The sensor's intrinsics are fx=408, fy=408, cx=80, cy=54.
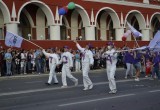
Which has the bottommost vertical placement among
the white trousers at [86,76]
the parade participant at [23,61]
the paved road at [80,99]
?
the paved road at [80,99]

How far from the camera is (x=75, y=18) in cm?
4141

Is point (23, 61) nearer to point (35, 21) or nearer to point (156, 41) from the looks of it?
point (35, 21)

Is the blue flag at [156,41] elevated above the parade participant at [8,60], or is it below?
above

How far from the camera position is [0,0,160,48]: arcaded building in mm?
32500

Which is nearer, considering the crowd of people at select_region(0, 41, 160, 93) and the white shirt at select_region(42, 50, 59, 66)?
the crowd of people at select_region(0, 41, 160, 93)

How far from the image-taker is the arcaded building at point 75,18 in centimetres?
3250

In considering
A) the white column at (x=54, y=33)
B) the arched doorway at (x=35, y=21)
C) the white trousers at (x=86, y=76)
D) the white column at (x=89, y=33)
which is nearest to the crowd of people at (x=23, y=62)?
the white column at (x=54, y=33)

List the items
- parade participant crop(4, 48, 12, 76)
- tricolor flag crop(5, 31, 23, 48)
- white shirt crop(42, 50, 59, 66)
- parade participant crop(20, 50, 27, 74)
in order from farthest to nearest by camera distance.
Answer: parade participant crop(20, 50, 27, 74) < parade participant crop(4, 48, 12, 76) < white shirt crop(42, 50, 59, 66) < tricolor flag crop(5, 31, 23, 48)

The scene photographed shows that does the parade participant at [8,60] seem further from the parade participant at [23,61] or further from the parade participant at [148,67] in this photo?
the parade participant at [148,67]

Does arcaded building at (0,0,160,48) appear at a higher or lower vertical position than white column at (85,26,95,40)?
higher

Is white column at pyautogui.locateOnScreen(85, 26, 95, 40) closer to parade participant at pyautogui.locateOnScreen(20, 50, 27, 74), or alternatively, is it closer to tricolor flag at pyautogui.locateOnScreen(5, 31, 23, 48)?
parade participant at pyautogui.locateOnScreen(20, 50, 27, 74)

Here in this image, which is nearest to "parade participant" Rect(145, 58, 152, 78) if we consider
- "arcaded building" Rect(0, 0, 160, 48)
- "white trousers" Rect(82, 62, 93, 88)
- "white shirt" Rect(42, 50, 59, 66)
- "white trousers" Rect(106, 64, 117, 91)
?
"white shirt" Rect(42, 50, 59, 66)

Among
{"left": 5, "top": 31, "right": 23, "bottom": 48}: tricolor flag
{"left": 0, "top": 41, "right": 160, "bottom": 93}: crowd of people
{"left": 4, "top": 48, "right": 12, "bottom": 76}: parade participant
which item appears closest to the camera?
{"left": 0, "top": 41, "right": 160, "bottom": 93}: crowd of people

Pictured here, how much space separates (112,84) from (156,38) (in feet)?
9.00
